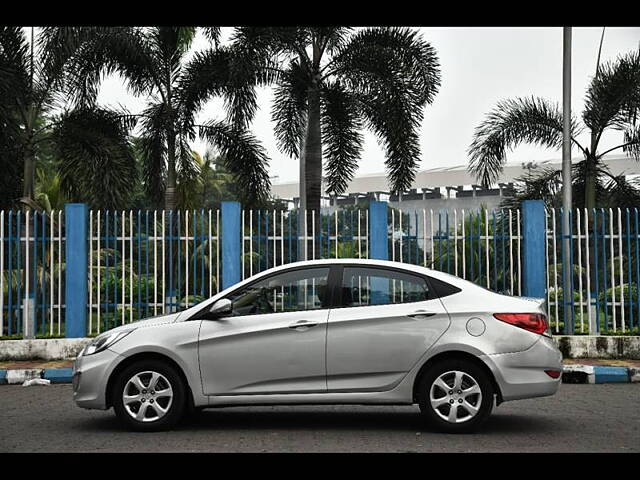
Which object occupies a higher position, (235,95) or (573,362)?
(235,95)

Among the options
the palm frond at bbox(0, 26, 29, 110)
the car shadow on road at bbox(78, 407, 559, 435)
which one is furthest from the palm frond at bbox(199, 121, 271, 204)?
the car shadow on road at bbox(78, 407, 559, 435)

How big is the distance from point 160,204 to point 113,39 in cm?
451

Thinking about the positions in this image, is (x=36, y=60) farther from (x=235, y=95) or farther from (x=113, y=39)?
(x=235, y=95)

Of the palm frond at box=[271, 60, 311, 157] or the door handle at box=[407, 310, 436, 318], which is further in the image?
the palm frond at box=[271, 60, 311, 157]

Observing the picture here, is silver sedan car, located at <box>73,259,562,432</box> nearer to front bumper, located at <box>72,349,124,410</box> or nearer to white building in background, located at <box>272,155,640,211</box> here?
front bumper, located at <box>72,349,124,410</box>

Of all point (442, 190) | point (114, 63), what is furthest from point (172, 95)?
point (442, 190)

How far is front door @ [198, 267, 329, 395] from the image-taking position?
773 centimetres

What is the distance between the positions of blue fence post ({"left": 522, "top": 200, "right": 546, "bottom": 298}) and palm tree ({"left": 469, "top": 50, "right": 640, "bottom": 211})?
602 cm

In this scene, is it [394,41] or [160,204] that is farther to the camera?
[160,204]

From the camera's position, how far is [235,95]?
18516mm

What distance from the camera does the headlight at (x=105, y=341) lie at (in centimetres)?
789

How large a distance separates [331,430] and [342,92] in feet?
41.1
